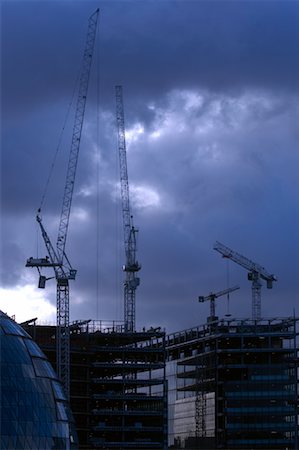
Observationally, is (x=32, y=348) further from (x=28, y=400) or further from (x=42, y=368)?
(x=28, y=400)

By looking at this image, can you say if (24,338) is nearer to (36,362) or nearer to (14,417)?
(36,362)

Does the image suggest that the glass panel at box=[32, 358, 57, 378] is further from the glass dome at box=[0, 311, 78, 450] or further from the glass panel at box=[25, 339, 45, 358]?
the glass panel at box=[25, 339, 45, 358]

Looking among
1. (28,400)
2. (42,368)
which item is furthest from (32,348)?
(28,400)

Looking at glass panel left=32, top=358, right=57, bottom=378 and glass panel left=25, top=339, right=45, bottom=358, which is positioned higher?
glass panel left=25, top=339, right=45, bottom=358

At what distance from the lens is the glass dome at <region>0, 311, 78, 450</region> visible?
98.9 metres

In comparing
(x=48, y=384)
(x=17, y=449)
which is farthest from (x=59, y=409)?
(x=17, y=449)

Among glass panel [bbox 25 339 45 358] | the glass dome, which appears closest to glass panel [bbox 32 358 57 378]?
the glass dome

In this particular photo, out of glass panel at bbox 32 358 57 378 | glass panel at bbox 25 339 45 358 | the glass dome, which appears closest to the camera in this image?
the glass dome

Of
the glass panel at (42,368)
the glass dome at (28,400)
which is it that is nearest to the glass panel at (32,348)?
the glass dome at (28,400)

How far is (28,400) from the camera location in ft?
334

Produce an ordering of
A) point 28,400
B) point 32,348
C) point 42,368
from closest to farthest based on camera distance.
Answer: point 28,400
point 42,368
point 32,348

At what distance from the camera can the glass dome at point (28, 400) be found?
9894cm

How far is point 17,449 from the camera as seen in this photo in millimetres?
97125

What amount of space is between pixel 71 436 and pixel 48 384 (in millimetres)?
5338
